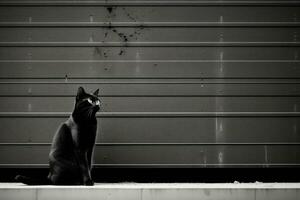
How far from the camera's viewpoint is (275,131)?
5555 mm

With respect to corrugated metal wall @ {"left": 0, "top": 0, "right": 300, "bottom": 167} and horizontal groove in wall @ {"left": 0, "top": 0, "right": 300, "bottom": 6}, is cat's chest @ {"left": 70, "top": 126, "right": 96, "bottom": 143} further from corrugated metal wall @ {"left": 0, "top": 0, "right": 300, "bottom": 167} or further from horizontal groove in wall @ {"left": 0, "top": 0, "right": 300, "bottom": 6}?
horizontal groove in wall @ {"left": 0, "top": 0, "right": 300, "bottom": 6}

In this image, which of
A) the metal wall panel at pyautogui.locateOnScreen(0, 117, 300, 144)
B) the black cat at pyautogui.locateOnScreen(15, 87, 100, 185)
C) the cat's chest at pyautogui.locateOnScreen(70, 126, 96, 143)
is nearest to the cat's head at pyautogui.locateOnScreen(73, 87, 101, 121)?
the black cat at pyautogui.locateOnScreen(15, 87, 100, 185)

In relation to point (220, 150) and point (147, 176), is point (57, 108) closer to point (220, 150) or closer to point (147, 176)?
point (147, 176)

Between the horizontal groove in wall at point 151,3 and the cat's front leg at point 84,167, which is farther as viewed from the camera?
the horizontal groove in wall at point 151,3

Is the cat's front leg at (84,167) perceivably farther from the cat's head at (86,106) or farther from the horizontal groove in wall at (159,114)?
the horizontal groove in wall at (159,114)

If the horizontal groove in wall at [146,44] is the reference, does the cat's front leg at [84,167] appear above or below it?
below

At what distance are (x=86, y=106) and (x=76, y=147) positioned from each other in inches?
17.1

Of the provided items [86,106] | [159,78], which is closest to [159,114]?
[159,78]

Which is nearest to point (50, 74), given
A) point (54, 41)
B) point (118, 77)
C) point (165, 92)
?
point (54, 41)

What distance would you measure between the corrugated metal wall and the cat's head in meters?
0.63

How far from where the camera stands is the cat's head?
16.0 ft

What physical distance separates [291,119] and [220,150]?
0.91 m

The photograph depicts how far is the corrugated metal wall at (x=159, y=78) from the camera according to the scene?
5527mm

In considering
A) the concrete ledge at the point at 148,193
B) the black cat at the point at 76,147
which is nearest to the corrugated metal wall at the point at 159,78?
the black cat at the point at 76,147
